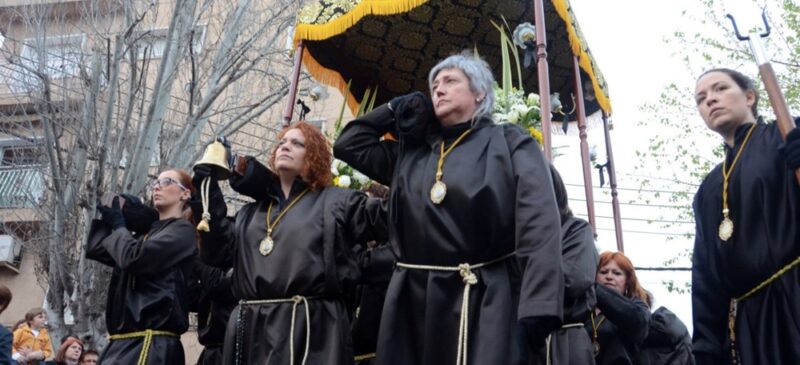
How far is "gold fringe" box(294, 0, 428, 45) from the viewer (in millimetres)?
6574

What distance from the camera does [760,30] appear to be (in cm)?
336

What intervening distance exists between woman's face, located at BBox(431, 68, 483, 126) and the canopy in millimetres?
3256

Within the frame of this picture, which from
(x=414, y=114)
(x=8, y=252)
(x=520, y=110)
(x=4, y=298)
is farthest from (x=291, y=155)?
(x=8, y=252)

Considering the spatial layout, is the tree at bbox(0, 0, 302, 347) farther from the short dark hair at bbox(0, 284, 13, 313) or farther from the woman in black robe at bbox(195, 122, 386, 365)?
the woman in black robe at bbox(195, 122, 386, 365)

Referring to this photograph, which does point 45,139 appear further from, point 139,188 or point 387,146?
point 387,146

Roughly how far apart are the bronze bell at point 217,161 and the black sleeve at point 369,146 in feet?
1.87

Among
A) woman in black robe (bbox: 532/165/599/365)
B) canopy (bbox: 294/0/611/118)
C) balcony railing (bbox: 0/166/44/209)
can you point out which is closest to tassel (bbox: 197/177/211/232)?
woman in black robe (bbox: 532/165/599/365)

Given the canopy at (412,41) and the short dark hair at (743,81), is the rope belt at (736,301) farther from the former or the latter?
the canopy at (412,41)

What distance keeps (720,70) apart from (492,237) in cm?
134

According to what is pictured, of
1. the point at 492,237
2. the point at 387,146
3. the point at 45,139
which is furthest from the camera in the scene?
the point at 45,139

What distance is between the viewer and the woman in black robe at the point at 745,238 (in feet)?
9.66

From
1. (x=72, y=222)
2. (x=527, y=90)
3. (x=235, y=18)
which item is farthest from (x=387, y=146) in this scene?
(x=235, y=18)

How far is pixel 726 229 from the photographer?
319cm

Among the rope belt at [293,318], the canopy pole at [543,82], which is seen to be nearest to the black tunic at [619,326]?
the canopy pole at [543,82]
